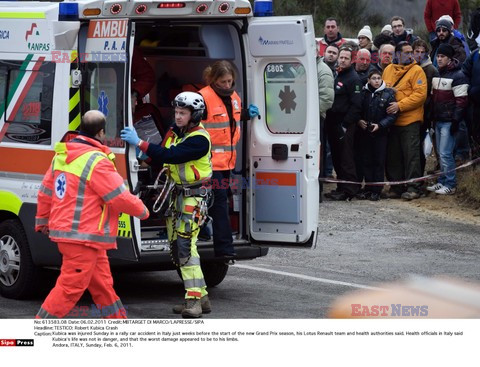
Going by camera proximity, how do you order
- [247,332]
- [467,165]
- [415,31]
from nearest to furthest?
[247,332] → [467,165] → [415,31]

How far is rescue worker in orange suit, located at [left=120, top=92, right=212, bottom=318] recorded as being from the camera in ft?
32.5

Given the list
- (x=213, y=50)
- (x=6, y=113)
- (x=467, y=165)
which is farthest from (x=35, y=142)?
(x=467, y=165)

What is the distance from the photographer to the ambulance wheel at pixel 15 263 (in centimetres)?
1050

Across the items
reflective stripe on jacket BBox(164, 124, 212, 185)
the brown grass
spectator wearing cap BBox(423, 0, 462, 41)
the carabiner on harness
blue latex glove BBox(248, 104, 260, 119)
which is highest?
spectator wearing cap BBox(423, 0, 462, 41)

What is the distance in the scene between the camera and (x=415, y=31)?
24.4 metres

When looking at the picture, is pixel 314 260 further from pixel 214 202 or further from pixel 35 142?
pixel 35 142

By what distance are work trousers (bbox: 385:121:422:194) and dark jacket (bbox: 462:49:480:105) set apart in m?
0.89

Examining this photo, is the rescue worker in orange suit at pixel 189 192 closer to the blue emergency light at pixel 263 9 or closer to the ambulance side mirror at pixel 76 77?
the ambulance side mirror at pixel 76 77

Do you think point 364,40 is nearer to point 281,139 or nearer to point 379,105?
point 379,105

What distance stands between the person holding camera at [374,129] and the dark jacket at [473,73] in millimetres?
1029

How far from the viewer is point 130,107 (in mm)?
9789

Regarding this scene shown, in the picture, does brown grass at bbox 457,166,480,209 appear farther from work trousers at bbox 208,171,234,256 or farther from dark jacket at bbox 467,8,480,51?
→ work trousers at bbox 208,171,234,256

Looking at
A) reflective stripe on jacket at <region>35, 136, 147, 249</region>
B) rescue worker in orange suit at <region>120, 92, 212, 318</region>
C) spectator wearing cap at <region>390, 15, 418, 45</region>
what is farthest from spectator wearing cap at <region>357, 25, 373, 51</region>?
reflective stripe on jacket at <region>35, 136, 147, 249</region>

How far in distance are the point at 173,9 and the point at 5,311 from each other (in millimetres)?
2815
